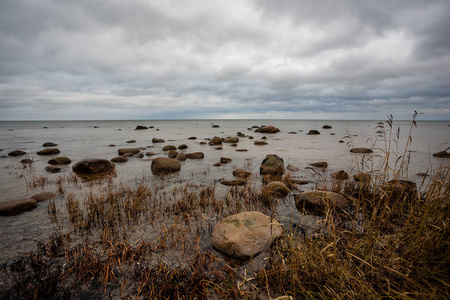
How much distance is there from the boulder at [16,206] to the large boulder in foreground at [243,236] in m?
5.60

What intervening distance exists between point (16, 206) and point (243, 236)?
639 centimetres

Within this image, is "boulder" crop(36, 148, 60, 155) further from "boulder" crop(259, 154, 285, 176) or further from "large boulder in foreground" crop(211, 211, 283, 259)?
"large boulder in foreground" crop(211, 211, 283, 259)

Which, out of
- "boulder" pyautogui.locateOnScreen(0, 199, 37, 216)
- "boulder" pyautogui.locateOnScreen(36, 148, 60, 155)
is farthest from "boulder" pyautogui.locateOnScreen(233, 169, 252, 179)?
"boulder" pyautogui.locateOnScreen(36, 148, 60, 155)

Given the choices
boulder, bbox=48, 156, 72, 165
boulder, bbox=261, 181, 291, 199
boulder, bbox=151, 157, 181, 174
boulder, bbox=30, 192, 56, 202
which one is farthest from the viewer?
boulder, bbox=48, 156, 72, 165

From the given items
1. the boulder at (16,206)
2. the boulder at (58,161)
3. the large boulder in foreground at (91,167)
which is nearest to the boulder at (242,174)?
the large boulder in foreground at (91,167)

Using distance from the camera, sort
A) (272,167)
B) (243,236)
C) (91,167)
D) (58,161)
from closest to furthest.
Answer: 1. (243,236)
2. (272,167)
3. (91,167)
4. (58,161)

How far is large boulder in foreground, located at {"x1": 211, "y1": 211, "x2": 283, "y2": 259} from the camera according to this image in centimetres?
379

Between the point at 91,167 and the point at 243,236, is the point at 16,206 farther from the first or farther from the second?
the point at 243,236

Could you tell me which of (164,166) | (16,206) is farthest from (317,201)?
(16,206)

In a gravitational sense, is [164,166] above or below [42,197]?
above

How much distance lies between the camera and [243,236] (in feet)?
13.0

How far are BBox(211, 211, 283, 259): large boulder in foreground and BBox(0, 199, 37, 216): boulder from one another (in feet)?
18.4

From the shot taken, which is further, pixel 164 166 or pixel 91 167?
pixel 164 166

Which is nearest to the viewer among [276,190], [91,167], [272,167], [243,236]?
[243,236]
